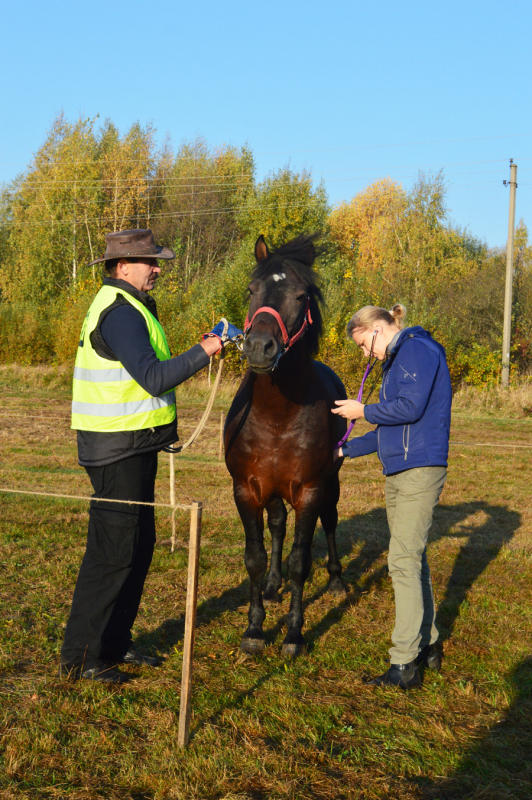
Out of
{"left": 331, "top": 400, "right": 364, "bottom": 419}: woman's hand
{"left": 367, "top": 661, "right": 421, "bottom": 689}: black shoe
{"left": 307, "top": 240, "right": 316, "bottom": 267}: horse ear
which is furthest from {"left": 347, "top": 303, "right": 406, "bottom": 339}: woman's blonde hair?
{"left": 367, "top": 661, "right": 421, "bottom": 689}: black shoe

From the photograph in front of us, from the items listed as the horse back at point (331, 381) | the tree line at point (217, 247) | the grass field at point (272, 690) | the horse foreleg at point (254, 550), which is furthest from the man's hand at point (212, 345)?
the tree line at point (217, 247)

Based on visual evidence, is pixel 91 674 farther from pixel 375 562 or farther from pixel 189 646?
pixel 375 562

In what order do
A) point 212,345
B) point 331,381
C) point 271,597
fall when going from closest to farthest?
1. point 212,345
2. point 271,597
3. point 331,381

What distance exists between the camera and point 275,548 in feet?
17.9

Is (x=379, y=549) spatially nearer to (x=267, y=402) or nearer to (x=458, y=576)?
(x=458, y=576)

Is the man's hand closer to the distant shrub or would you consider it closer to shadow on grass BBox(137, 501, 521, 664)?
shadow on grass BBox(137, 501, 521, 664)

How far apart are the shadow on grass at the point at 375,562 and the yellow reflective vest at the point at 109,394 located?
5.43 ft

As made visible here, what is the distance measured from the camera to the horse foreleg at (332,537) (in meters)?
5.44

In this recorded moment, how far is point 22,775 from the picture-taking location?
262 centimetres

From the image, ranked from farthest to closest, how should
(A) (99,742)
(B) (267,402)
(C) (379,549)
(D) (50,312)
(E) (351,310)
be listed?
1. (D) (50,312)
2. (E) (351,310)
3. (C) (379,549)
4. (B) (267,402)
5. (A) (99,742)

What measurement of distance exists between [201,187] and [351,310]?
21.0 metres

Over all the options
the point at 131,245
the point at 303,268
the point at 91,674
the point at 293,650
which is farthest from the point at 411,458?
the point at 91,674

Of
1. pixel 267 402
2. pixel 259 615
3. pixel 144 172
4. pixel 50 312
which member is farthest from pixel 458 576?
pixel 144 172

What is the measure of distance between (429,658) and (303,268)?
257cm
